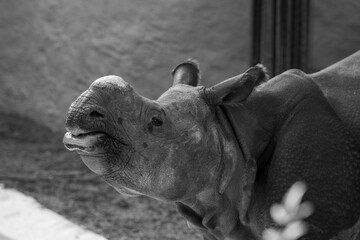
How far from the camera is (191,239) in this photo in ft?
14.0

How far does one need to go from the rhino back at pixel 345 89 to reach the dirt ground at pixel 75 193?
6.90ft

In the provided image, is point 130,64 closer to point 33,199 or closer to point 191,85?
point 33,199

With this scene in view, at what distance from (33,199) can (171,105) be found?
3001 millimetres

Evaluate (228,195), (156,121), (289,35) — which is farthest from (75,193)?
(156,121)

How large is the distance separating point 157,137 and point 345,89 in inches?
23.5

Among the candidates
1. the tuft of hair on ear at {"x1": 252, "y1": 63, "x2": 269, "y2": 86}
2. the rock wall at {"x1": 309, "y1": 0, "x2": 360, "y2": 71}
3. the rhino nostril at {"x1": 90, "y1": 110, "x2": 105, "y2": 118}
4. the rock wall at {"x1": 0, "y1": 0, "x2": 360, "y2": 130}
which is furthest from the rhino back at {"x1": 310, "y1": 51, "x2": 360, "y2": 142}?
the rock wall at {"x1": 309, "y1": 0, "x2": 360, "y2": 71}

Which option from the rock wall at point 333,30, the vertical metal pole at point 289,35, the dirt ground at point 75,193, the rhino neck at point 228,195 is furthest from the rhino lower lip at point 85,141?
the rock wall at point 333,30

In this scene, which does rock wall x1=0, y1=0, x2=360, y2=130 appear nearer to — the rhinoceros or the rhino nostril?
the rhinoceros

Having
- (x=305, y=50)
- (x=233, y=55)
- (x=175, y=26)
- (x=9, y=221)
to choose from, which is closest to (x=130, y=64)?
(x=175, y=26)

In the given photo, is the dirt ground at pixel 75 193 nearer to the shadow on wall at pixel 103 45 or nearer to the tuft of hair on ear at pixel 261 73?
the shadow on wall at pixel 103 45

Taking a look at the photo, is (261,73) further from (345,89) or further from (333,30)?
(333,30)

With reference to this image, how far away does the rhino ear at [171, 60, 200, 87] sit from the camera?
8.03ft

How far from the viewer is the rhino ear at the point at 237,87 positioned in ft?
7.37

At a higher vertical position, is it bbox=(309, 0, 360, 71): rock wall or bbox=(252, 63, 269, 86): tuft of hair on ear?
bbox=(252, 63, 269, 86): tuft of hair on ear
